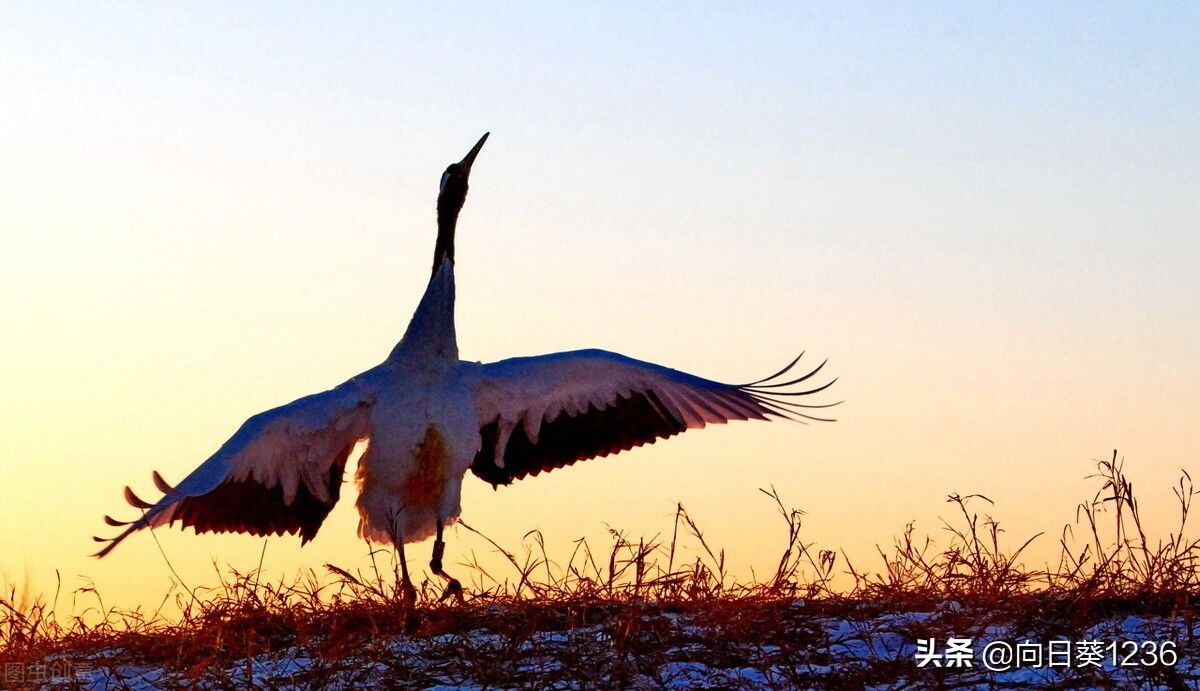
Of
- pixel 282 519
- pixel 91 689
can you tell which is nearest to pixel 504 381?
pixel 282 519

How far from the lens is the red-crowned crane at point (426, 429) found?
301 inches

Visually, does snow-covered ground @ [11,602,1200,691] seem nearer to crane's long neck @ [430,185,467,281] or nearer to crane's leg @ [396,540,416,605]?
crane's leg @ [396,540,416,605]

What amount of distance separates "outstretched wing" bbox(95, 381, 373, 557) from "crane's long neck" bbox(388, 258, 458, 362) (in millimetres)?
347

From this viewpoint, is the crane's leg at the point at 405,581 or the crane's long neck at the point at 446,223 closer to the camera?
the crane's leg at the point at 405,581

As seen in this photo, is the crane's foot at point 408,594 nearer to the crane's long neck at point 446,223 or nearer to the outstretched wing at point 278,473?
the outstretched wing at point 278,473

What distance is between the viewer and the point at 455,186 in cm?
905

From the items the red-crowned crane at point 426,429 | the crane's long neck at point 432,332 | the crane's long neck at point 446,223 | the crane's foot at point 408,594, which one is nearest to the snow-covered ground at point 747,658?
the crane's foot at point 408,594

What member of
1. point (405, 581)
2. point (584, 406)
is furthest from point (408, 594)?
point (584, 406)

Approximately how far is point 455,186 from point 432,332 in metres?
1.40

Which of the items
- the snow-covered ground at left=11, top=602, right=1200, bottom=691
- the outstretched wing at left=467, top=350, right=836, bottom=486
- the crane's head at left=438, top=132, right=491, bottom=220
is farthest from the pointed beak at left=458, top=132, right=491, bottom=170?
Answer: the snow-covered ground at left=11, top=602, right=1200, bottom=691

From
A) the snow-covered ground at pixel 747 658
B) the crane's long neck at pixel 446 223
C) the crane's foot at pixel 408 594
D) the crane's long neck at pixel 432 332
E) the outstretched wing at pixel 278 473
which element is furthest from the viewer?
the crane's long neck at pixel 446 223

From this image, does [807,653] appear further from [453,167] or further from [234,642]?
[453,167]

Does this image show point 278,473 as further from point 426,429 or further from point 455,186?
point 455,186

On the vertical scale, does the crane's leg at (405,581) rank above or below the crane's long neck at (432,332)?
below
